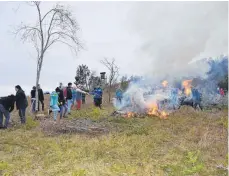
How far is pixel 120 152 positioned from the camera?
855 centimetres

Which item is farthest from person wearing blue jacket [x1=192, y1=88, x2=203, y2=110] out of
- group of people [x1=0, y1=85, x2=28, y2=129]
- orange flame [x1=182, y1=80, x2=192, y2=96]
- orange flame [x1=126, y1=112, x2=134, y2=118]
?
group of people [x1=0, y1=85, x2=28, y2=129]

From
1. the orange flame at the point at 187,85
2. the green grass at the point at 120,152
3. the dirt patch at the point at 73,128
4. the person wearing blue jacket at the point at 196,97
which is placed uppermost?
the orange flame at the point at 187,85

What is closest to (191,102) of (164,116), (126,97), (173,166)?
(126,97)

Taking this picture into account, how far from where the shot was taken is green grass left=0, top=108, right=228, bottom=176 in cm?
728

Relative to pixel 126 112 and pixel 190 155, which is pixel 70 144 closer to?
pixel 190 155

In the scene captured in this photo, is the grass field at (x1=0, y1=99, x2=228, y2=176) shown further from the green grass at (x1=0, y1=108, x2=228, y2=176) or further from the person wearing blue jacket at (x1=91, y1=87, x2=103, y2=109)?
the person wearing blue jacket at (x1=91, y1=87, x2=103, y2=109)

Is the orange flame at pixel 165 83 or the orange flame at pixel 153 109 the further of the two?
the orange flame at pixel 165 83

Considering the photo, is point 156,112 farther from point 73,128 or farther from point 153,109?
point 73,128

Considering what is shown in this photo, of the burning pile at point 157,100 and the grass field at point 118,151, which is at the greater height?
the burning pile at point 157,100

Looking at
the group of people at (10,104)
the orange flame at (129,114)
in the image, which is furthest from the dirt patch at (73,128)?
the orange flame at (129,114)

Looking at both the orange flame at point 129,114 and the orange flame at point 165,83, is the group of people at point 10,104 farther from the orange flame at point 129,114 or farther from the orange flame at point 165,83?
the orange flame at point 165,83

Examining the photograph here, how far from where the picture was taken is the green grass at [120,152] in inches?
287

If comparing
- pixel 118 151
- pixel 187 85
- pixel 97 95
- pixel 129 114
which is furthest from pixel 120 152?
pixel 187 85

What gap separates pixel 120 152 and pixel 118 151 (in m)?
0.10
